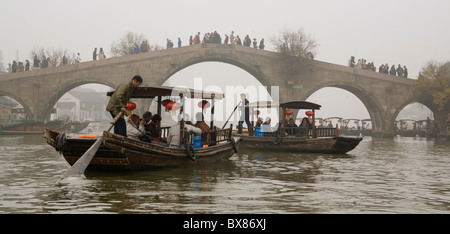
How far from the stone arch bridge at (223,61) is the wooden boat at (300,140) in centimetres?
1315

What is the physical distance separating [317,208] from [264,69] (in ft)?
76.9

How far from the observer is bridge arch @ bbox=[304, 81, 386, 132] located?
95.2 ft

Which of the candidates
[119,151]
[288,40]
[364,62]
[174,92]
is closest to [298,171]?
[174,92]

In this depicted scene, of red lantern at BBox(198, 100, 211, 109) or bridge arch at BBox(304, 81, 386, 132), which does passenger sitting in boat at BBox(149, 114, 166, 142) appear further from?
bridge arch at BBox(304, 81, 386, 132)

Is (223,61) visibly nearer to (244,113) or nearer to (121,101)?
(244,113)

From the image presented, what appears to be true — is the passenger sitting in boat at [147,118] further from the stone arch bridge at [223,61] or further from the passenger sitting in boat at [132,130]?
the stone arch bridge at [223,61]

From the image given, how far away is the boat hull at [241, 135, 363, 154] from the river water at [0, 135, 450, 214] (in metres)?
4.47

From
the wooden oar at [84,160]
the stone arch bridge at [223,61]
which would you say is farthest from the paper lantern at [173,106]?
the stone arch bridge at [223,61]

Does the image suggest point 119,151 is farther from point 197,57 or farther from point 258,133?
point 197,57

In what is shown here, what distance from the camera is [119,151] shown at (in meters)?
6.75

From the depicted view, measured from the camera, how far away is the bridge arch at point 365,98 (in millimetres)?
29016

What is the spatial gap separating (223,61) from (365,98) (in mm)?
11276

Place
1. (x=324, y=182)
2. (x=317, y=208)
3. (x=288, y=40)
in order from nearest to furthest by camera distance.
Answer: (x=317, y=208)
(x=324, y=182)
(x=288, y=40)

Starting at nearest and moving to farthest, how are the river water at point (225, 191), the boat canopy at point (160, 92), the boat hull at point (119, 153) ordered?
the river water at point (225, 191) < the boat hull at point (119, 153) < the boat canopy at point (160, 92)
